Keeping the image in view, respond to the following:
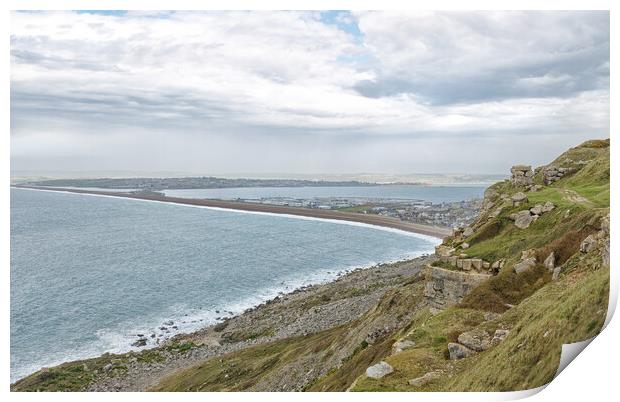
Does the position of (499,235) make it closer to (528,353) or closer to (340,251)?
(528,353)

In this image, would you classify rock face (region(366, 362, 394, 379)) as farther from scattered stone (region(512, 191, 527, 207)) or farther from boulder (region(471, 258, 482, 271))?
scattered stone (region(512, 191, 527, 207))

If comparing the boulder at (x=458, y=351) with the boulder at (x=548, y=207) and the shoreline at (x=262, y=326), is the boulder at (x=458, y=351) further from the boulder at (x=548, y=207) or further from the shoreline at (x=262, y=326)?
the shoreline at (x=262, y=326)

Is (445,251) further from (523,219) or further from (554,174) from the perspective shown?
(554,174)

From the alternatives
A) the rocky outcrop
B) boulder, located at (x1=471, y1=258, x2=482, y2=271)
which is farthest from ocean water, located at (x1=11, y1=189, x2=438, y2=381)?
the rocky outcrop

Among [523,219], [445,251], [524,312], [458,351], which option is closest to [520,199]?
[523,219]

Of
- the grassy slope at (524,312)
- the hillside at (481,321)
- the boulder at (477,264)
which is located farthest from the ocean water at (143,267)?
the boulder at (477,264)
